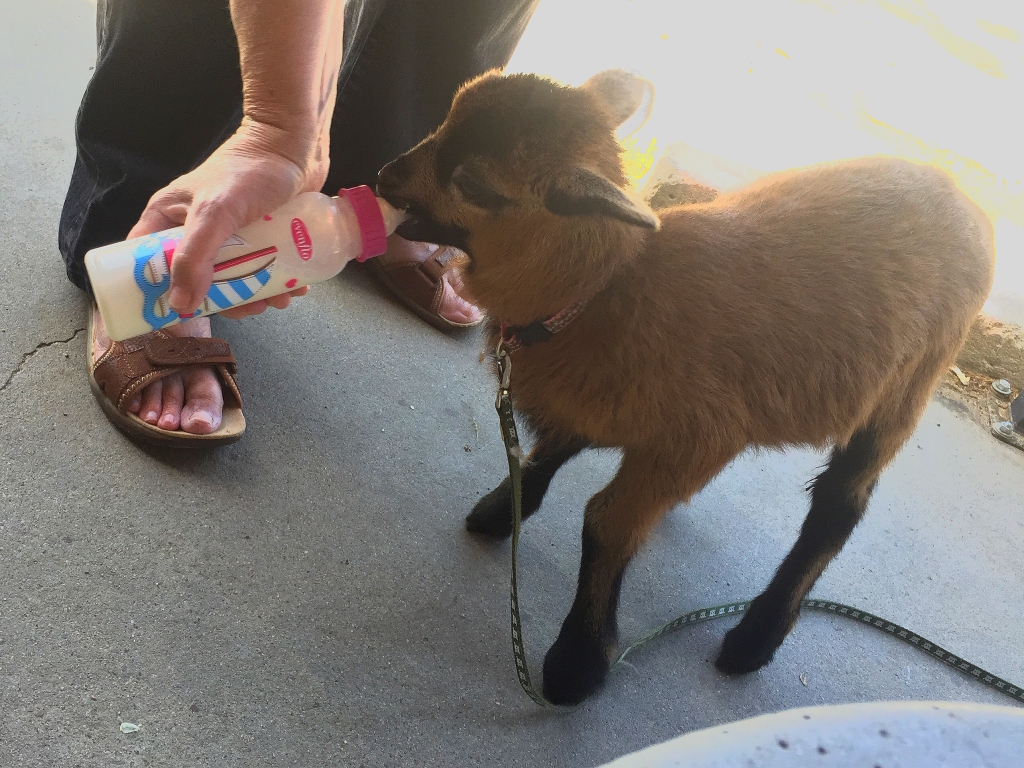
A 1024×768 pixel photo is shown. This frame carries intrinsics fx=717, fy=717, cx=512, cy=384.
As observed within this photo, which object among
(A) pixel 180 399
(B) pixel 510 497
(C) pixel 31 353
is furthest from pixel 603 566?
(C) pixel 31 353

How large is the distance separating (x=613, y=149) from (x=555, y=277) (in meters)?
0.25

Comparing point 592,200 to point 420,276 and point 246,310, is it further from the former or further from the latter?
point 420,276

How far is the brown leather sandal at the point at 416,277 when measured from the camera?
219 centimetres

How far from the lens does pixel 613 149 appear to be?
46.9 inches

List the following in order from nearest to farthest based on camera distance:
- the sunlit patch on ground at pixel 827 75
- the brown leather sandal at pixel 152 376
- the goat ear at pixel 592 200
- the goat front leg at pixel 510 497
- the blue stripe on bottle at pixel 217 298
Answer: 1. the goat ear at pixel 592 200
2. the blue stripe on bottle at pixel 217 298
3. the brown leather sandal at pixel 152 376
4. the goat front leg at pixel 510 497
5. the sunlit patch on ground at pixel 827 75

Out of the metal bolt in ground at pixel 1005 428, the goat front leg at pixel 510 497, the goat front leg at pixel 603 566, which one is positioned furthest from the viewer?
the metal bolt in ground at pixel 1005 428

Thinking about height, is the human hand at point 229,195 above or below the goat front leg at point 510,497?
above

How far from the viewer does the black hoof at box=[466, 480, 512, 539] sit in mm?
1606

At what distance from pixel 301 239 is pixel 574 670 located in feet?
2.99

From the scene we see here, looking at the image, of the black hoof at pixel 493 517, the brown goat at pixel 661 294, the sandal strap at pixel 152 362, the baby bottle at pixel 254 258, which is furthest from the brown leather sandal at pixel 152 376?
the brown goat at pixel 661 294

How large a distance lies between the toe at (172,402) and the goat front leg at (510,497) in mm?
663

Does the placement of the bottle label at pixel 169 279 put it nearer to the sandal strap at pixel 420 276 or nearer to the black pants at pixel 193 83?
the black pants at pixel 193 83

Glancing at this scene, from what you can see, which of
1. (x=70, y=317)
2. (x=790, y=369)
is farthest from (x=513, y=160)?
(x=70, y=317)

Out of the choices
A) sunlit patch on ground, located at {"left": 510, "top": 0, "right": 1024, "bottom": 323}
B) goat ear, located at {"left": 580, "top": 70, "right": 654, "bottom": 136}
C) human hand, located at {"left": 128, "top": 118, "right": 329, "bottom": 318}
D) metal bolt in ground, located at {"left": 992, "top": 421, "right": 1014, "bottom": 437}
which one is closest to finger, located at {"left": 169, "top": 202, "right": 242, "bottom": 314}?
human hand, located at {"left": 128, "top": 118, "right": 329, "bottom": 318}
